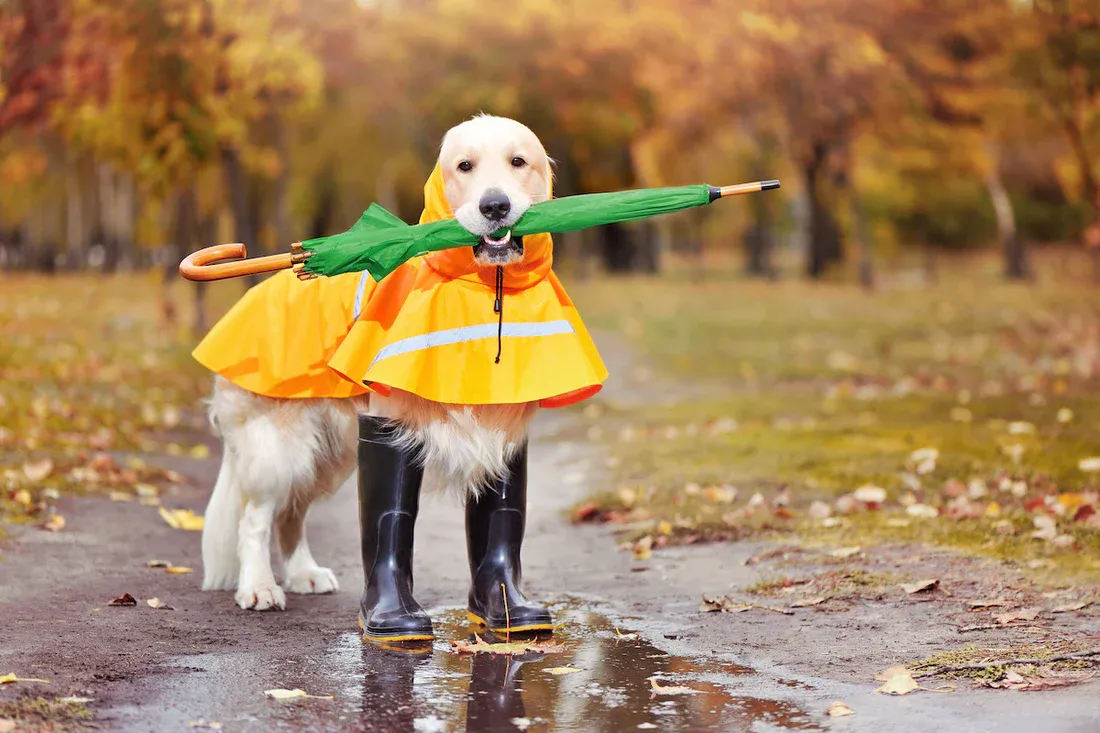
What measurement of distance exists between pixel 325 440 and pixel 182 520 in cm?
209

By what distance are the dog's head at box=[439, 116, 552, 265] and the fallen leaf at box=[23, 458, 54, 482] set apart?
13.9 ft

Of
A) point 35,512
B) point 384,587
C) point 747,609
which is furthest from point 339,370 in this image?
point 35,512

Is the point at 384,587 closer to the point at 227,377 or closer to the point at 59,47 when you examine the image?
the point at 227,377

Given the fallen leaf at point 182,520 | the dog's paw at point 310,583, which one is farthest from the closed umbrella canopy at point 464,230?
the fallen leaf at point 182,520

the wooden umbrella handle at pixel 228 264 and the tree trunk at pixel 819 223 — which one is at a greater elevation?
the tree trunk at pixel 819 223

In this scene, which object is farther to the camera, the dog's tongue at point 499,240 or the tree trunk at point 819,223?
the tree trunk at point 819,223

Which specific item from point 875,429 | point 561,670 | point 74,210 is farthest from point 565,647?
point 74,210

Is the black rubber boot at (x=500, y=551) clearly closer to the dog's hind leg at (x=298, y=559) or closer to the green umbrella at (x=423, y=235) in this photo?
the green umbrella at (x=423, y=235)

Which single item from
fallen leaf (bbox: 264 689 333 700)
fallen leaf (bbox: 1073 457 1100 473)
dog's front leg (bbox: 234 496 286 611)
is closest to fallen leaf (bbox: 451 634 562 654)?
fallen leaf (bbox: 264 689 333 700)

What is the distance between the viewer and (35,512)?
23.4 ft

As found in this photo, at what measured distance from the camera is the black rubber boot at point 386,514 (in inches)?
192

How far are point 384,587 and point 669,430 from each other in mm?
6379

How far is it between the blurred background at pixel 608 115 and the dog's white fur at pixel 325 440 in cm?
1218

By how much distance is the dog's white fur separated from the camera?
15.2ft
